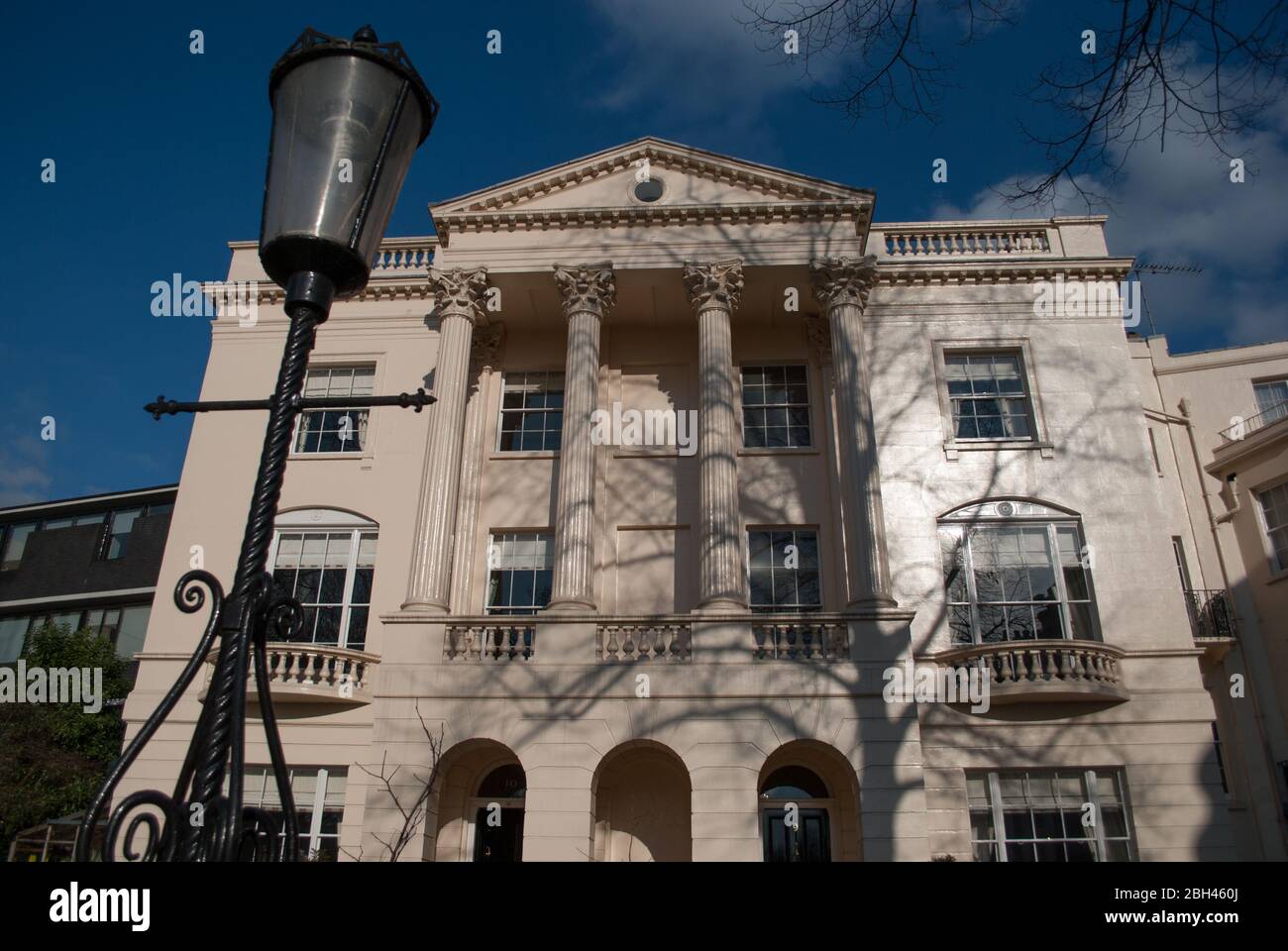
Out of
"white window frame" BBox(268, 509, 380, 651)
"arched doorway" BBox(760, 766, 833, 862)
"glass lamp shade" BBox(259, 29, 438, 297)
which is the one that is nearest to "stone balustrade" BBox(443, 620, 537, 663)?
"white window frame" BBox(268, 509, 380, 651)

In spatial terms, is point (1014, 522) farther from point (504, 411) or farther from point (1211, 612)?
point (504, 411)

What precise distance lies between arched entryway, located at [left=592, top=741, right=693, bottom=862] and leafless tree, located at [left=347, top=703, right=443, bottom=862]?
10.3 ft

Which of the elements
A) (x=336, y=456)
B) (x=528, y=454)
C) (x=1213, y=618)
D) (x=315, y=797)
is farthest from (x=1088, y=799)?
(x=336, y=456)

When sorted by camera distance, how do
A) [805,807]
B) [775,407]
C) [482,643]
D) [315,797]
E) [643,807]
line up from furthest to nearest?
[775,407], [315,797], [643,807], [805,807], [482,643]

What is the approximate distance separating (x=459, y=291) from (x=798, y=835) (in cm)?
1325

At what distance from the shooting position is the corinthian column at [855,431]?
1711 cm

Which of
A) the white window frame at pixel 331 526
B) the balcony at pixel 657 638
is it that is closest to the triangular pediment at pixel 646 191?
the white window frame at pixel 331 526

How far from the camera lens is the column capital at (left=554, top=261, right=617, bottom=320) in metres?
19.8

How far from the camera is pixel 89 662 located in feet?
96.5

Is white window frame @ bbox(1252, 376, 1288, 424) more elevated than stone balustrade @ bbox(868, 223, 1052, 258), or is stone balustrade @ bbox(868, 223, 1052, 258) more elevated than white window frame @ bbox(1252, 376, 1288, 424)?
stone balustrade @ bbox(868, 223, 1052, 258)

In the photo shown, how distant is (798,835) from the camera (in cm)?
1717

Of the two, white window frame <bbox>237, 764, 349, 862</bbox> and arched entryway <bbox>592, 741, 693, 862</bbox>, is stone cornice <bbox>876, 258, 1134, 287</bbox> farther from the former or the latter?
white window frame <bbox>237, 764, 349, 862</bbox>
